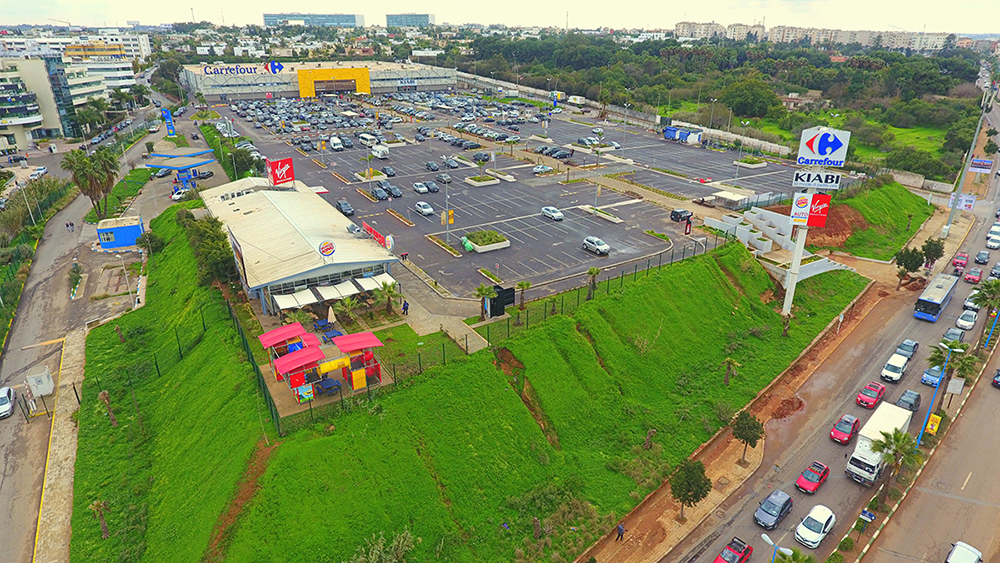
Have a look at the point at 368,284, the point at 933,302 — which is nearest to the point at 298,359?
the point at 368,284

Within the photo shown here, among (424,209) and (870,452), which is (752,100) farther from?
(870,452)

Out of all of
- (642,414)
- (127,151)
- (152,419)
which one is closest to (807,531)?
(642,414)

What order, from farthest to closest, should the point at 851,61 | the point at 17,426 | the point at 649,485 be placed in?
the point at 851,61 → the point at 17,426 → the point at 649,485

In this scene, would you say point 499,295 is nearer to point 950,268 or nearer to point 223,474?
point 223,474

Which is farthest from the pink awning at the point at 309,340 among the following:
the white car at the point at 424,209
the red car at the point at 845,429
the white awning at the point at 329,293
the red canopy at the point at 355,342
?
the white car at the point at 424,209

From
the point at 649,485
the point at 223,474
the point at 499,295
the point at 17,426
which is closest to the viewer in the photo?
the point at 223,474

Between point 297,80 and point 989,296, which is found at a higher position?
point 297,80
